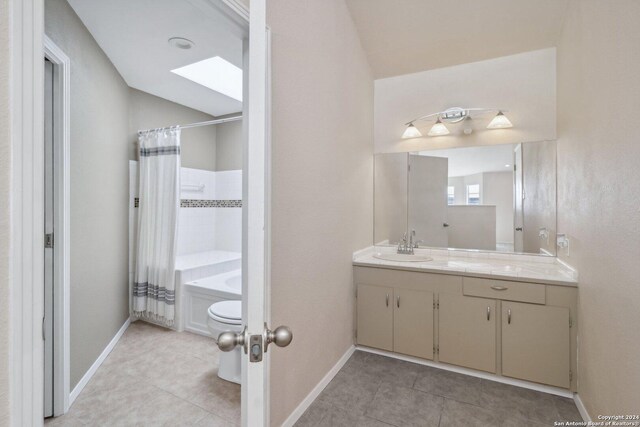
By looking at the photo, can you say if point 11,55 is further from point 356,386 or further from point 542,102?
point 542,102

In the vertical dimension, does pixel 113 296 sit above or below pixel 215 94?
below

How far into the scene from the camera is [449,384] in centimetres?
215

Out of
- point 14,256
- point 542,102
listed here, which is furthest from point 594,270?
point 14,256

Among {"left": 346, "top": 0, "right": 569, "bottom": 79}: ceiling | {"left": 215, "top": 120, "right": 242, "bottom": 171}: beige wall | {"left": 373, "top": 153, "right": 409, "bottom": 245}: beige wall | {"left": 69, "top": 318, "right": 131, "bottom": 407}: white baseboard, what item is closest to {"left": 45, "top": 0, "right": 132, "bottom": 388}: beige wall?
{"left": 69, "top": 318, "right": 131, "bottom": 407}: white baseboard

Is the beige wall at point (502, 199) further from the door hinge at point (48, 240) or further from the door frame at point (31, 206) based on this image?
the door hinge at point (48, 240)

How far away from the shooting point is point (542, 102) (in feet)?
8.36

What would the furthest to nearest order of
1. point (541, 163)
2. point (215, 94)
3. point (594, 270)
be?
point (215, 94) < point (541, 163) < point (594, 270)

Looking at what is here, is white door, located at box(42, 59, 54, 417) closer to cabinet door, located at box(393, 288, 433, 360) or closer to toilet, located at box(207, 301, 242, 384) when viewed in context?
toilet, located at box(207, 301, 242, 384)

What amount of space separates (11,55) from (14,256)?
0.43m

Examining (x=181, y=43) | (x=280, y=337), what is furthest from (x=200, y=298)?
(x=280, y=337)

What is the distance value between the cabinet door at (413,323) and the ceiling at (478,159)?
4.08 feet

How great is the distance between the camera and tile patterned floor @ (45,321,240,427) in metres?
1.79

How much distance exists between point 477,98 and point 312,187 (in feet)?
6.42

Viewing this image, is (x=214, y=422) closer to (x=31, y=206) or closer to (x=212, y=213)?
(x=31, y=206)
